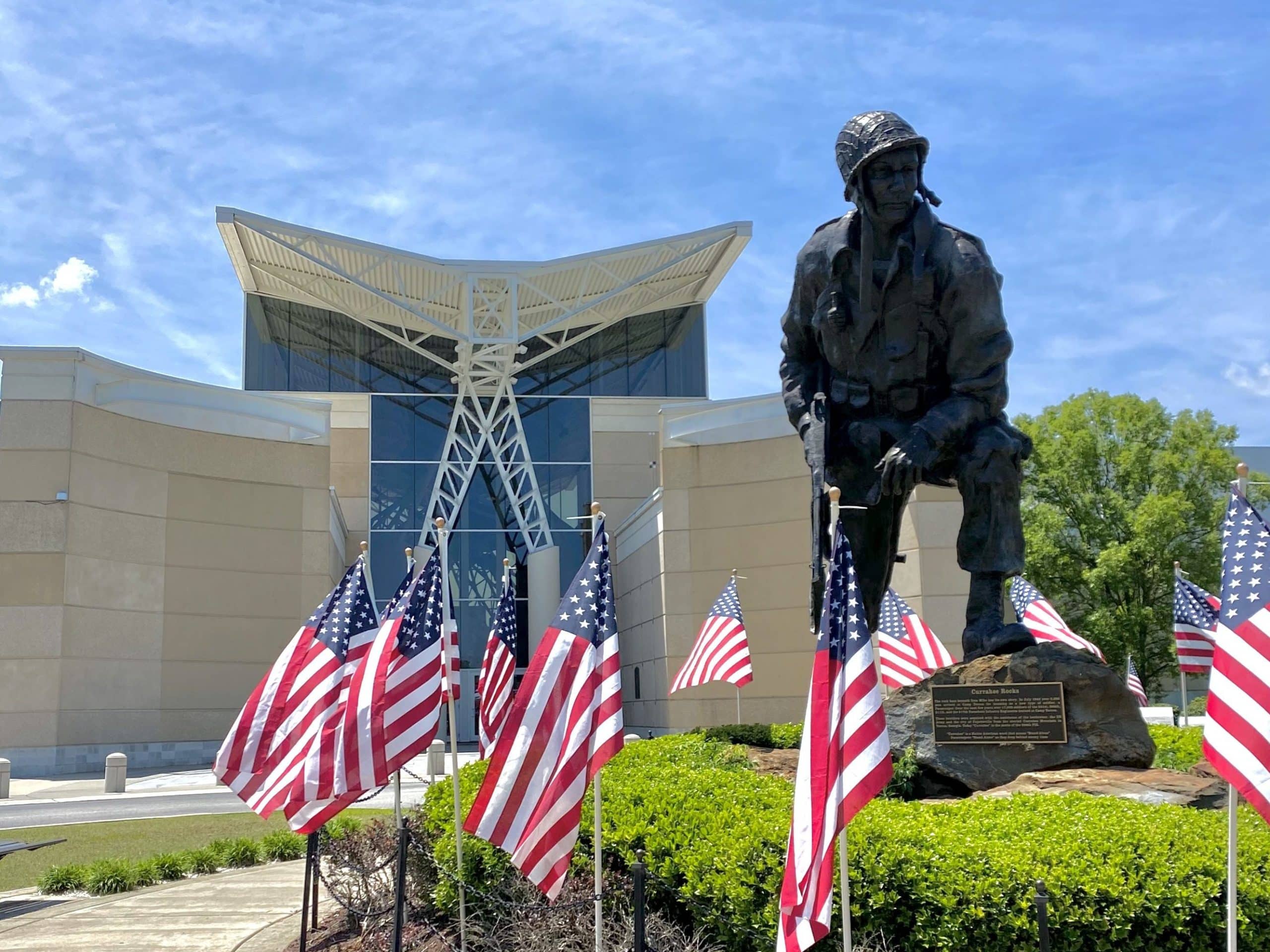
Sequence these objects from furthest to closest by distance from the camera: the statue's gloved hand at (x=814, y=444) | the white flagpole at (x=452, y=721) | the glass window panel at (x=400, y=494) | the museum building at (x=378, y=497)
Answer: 1. the glass window panel at (x=400, y=494)
2. the museum building at (x=378, y=497)
3. the statue's gloved hand at (x=814, y=444)
4. the white flagpole at (x=452, y=721)

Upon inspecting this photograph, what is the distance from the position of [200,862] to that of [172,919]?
9.12ft

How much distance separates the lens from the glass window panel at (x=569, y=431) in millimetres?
44312

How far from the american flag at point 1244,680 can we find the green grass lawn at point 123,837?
9.90 meters

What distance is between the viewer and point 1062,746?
23.3 ft

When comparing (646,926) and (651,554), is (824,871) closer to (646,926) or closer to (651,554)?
(646,926)

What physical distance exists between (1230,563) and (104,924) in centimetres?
835

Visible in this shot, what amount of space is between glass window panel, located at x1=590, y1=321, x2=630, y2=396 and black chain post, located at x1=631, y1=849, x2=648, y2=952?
42873 mm

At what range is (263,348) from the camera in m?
47.4

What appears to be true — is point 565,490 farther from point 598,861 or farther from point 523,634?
point 598,861

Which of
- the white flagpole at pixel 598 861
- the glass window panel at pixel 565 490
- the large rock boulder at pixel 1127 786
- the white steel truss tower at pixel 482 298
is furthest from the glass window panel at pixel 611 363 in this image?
the white flagpole at pixel 598 861

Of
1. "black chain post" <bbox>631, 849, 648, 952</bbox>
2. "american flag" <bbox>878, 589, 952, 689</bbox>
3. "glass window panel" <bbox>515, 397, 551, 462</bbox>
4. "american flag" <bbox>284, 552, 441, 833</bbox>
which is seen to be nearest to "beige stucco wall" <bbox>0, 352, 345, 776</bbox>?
"glass window panel" <bbox>515, 397, 551, 462</bbox>

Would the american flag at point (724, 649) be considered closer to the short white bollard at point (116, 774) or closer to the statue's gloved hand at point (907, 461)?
the statue's gloved hand at point (907, 461)

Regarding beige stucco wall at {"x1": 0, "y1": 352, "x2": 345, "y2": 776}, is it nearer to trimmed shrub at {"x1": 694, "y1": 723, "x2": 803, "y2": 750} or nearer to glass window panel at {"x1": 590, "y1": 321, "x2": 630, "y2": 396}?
glass window panel at {"x1": 590, "y1": 321, "x2": 630, "y2": 396}

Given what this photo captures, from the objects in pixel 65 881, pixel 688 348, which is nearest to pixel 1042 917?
pixel 65 881
